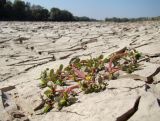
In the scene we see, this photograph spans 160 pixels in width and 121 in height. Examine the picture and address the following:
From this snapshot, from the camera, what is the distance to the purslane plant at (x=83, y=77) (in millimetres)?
3242

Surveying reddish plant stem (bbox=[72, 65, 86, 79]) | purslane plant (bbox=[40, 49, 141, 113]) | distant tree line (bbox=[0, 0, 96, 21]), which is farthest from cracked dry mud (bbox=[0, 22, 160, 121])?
distant tree line (bbox=[0, 0, 96, 21])

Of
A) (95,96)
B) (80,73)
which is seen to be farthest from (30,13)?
(95,96)

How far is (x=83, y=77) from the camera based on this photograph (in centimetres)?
375

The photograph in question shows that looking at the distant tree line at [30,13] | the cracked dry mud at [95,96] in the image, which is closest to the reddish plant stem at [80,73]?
the cracked dry mud at [95,96]

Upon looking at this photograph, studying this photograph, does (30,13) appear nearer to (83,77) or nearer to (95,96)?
(83,77)

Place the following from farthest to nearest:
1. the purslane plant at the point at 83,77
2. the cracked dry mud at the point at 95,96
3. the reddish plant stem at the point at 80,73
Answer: the reddish plant stem at the point at 80,73, the purslane plant at the point at 83,77, the cracked dry mud at the point at 95,96

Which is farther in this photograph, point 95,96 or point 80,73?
point 80,73

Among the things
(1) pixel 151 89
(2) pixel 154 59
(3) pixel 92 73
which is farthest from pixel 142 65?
(1) pixel 151 89

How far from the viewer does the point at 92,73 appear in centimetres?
380

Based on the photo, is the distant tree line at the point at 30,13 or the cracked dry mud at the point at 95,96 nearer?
the cracked dry mud at the point at 95,96

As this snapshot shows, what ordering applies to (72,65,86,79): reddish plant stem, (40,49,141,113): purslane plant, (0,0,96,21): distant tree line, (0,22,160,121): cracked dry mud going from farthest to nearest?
(0,0,96,21): distant tree line, (72,65,86,79): reddish plant stem, (40,49,141,113): purslane plant, (0,22,160,121): cracked dry mud

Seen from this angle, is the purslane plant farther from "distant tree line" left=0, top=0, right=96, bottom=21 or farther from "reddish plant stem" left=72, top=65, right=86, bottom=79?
"distant tree line" left=0, top=0, right=96, bottom=21

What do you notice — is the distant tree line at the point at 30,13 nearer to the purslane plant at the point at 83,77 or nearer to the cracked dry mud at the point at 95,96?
the cracked dry mud at the point at 95,96

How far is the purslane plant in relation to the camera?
3242 millimetres
